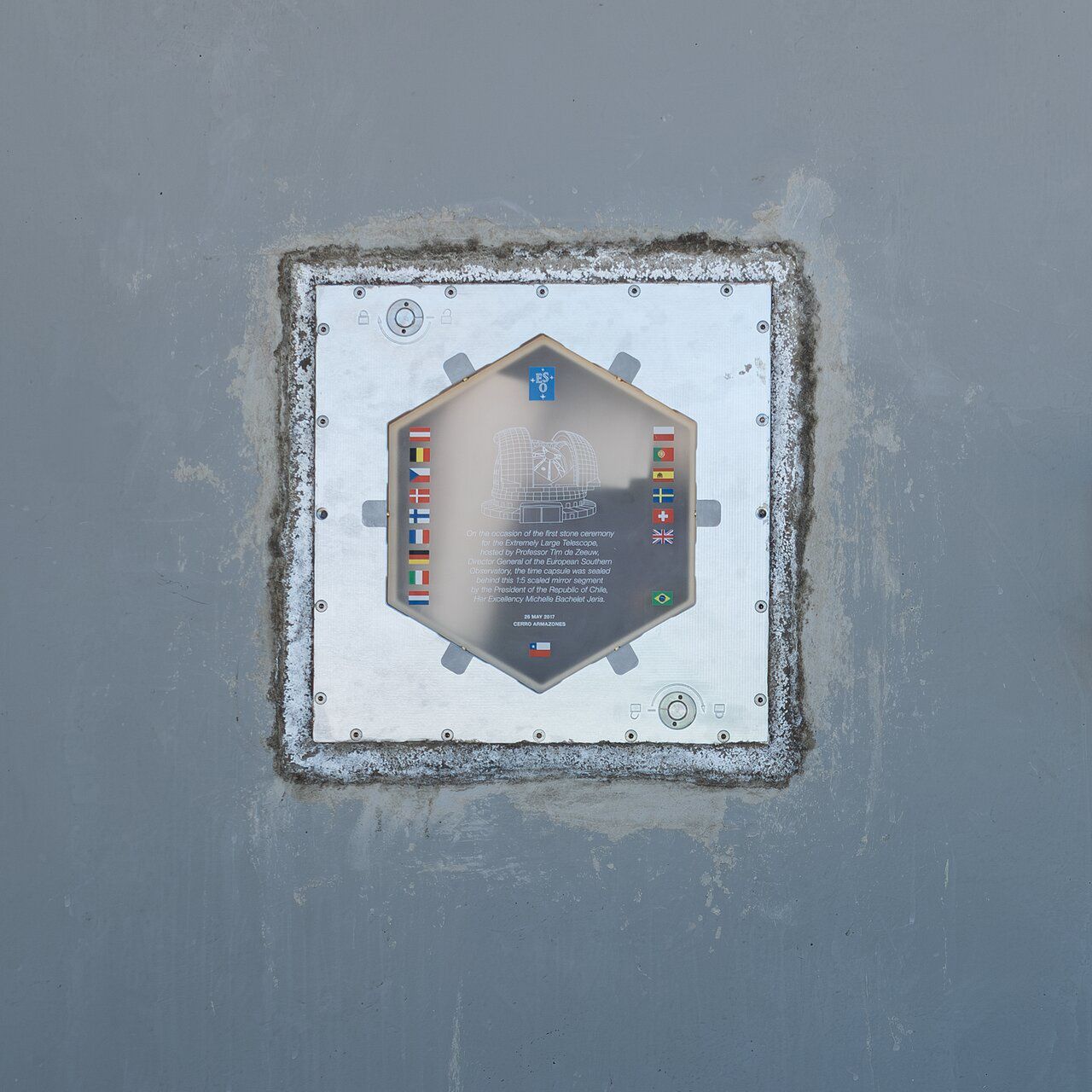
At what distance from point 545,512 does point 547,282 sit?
1.33 feet

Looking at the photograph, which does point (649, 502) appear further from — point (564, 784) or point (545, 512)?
point (564, 784)

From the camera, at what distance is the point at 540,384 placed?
4.45 ft

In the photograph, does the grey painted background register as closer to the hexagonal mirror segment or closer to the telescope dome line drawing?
the hexagonal mirror segment

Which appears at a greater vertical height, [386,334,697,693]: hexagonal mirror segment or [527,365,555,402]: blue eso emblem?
[527,365,555,402]: blue eso emblem

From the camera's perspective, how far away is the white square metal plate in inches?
53.6

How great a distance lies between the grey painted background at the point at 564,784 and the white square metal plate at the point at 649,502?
0.11 meters

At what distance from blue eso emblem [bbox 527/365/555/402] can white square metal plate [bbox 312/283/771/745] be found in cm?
6

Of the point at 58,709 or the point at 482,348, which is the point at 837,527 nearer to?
the point at 482,348

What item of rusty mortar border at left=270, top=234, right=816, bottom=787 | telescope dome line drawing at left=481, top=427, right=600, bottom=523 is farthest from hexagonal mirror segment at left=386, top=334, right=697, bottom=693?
rusty mortar border at left=270, top=234, right=816, bottom=787

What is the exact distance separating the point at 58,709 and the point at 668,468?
116 cm

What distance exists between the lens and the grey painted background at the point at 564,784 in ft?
4.41

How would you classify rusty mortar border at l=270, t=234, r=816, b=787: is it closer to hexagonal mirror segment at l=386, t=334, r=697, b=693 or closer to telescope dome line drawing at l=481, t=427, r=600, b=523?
hexagonal mirror segment at l=386, t=334, r=697, b=693

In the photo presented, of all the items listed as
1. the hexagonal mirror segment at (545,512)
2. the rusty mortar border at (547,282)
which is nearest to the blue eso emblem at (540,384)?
the hexagonal mirror segment at (545,512)

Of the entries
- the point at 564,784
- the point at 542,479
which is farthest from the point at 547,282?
the point at 564,784
